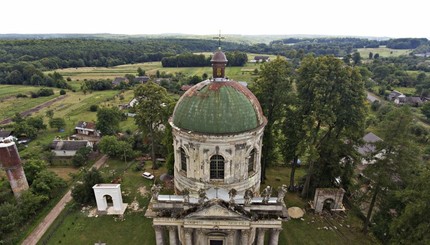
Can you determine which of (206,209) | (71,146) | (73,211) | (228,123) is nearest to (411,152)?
(228,123)

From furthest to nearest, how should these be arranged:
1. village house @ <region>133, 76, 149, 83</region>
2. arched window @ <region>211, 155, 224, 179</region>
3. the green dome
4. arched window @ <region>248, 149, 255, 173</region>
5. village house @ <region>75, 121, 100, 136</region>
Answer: village house @ <region>133, 76, 149, 83</region>
village house @ <region>75, 121, 100, 136</region>
arched window @ <region>248, 149, 255, 173</region>
arched window @ <region>211, 155, 224, 179</region>
the green dome

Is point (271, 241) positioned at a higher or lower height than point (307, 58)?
lower

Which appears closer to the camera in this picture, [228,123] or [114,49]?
[228,123]

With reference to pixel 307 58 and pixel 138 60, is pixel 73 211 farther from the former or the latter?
pixel 138 60

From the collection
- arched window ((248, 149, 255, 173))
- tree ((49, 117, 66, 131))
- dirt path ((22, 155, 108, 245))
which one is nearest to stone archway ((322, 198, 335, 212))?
arched window ((248, 149, 255, 173))

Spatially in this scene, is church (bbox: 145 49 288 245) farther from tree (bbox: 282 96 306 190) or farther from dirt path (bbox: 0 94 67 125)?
dirt path (bbox: 0 94 67 125)

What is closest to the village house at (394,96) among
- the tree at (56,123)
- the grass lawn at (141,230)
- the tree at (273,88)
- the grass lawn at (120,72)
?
the grass lawn at (120,72)
